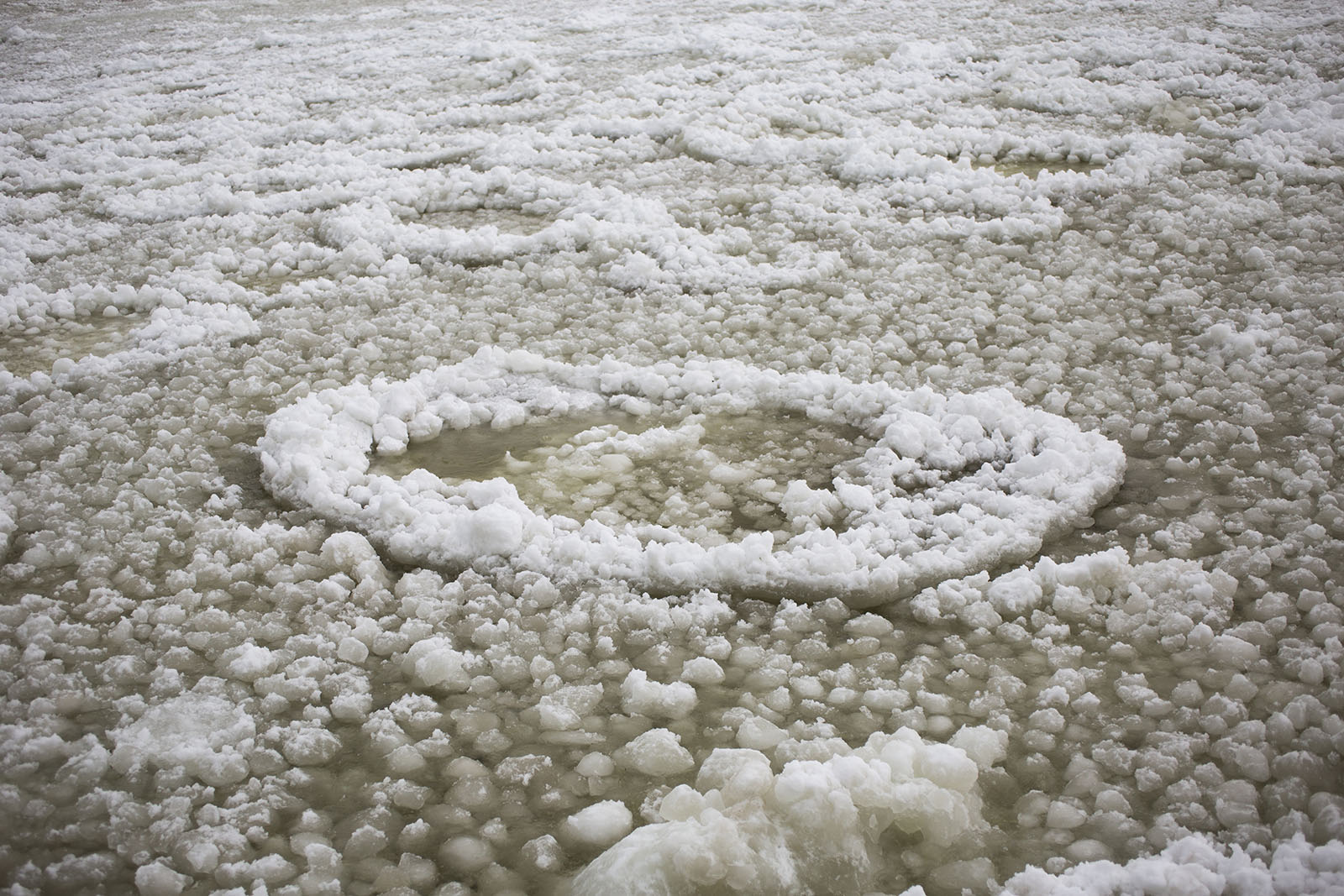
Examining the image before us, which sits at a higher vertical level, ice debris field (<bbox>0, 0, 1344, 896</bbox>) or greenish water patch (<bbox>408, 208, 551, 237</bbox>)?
greenish water patch (<bbox>408, 208, 551, 237</bbox>)

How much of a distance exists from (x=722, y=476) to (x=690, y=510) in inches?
6.4

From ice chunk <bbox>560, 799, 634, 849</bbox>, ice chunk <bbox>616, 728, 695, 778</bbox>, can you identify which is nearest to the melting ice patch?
ice chunk <bbox>616, 728, 695, 778</bbox>

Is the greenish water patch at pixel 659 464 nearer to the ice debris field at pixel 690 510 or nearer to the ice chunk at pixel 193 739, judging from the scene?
the ice debris field at pixel 690 510

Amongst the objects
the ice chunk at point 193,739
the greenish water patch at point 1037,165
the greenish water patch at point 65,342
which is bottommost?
the ice chunk at point 193,739

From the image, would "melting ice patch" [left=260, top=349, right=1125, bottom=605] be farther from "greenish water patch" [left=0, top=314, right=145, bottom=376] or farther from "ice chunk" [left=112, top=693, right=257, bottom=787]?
"greenish water patch" [left=0, top=314, right=145, bottom=376]

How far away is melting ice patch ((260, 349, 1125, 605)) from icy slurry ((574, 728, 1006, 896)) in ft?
1.80

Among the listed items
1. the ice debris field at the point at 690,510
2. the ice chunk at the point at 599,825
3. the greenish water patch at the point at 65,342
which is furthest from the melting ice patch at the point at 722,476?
the greenish water patch at the point at 65,342

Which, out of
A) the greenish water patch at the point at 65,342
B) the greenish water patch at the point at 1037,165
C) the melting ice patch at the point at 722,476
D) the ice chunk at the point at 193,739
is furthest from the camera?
the greenish water patch at the point at 1037,165

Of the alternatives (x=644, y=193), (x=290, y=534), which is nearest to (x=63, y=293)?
(x=290, y=534)

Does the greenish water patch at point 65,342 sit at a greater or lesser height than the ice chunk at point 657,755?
greater

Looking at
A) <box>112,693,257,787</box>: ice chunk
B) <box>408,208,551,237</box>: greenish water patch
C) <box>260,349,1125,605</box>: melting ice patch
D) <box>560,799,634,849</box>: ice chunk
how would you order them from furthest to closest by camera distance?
<box>408,208,551,237</box>: greenish water patch < <box>260,349,1125,605</box>: melting ice patch < <box>112,693,257,787</box>: ice chunk < <box>560,799,634,849</box>: ice chunk

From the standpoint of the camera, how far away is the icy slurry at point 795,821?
143 cm

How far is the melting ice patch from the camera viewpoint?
2.16 meters

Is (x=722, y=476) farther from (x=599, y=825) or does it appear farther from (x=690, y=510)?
(x=599, y=825)
